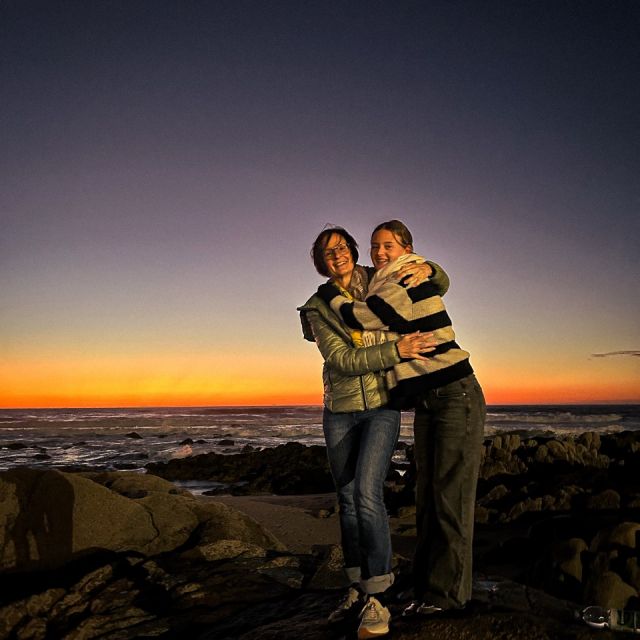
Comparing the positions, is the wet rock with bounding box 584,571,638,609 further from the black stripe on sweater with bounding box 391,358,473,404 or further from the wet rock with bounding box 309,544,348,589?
the black stripe on sweater with bounding box 391,358,473,404

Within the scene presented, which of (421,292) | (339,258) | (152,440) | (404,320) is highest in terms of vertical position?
(339,258)

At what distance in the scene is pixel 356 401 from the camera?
346cm

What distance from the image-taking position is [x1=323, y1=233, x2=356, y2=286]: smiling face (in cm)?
368

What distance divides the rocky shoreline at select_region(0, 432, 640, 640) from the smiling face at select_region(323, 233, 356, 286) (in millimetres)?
2012

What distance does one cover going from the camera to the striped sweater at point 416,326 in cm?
329

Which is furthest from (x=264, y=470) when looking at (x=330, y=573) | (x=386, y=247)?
(x=386, y=247)

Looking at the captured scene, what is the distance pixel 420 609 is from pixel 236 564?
2298mm

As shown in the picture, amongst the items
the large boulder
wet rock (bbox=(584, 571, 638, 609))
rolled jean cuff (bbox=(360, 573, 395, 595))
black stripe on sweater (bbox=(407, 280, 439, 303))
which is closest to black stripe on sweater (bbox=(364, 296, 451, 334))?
black stripe on sweater (bbox=(407, 280, 439, 303))

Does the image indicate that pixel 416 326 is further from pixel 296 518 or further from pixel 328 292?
pixel 296 518

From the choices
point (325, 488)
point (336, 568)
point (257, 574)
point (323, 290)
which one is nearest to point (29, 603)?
point (257, 574)

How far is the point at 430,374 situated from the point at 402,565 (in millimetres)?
2410

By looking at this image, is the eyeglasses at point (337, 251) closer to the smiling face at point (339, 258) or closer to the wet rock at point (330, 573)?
the smiling face at point (339, 258)

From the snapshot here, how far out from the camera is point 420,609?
333 centimetres

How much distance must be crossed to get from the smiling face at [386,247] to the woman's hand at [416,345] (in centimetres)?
54
